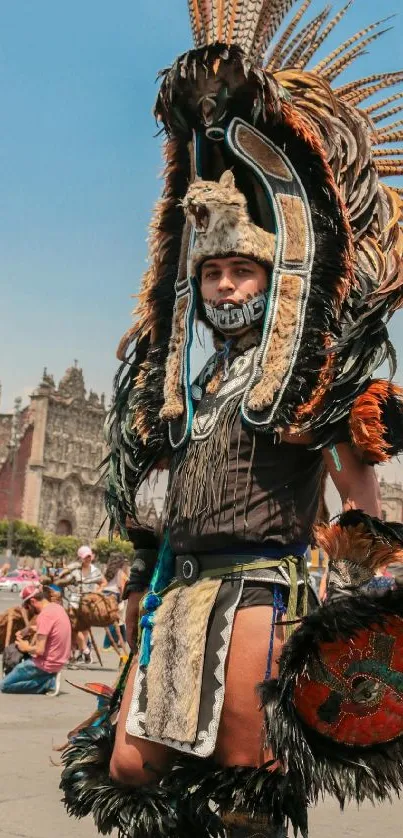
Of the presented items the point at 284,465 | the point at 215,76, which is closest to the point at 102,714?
the point at 284,465

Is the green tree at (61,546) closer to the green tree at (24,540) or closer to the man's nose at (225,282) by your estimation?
the green tree at (24,540)

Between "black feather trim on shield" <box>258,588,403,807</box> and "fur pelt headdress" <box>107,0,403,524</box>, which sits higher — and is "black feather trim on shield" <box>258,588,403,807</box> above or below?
below

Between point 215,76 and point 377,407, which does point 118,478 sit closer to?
point 377,407

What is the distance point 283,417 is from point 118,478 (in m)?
0.81

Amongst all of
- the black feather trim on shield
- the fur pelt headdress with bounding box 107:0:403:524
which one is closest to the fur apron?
the black feather trim on shield

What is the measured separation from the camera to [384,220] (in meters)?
3.34

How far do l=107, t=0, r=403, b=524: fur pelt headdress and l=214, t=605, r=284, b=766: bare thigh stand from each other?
0.58 metres

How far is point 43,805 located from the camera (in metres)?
5.00

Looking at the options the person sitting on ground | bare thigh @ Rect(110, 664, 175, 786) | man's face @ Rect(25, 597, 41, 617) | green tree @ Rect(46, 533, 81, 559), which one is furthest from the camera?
green tree @ Rect(46, 533, 81, 559)

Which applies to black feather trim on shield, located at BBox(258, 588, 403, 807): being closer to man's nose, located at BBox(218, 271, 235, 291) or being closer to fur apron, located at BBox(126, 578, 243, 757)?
fur apron, located at BBox(126, 578, 243, 757)

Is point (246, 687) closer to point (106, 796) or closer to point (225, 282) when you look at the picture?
point (106, 796)

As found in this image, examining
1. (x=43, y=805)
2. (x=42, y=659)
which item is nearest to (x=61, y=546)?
(x=42, y=659)

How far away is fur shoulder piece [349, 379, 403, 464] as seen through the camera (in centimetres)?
287

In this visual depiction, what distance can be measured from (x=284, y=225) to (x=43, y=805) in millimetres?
3319
